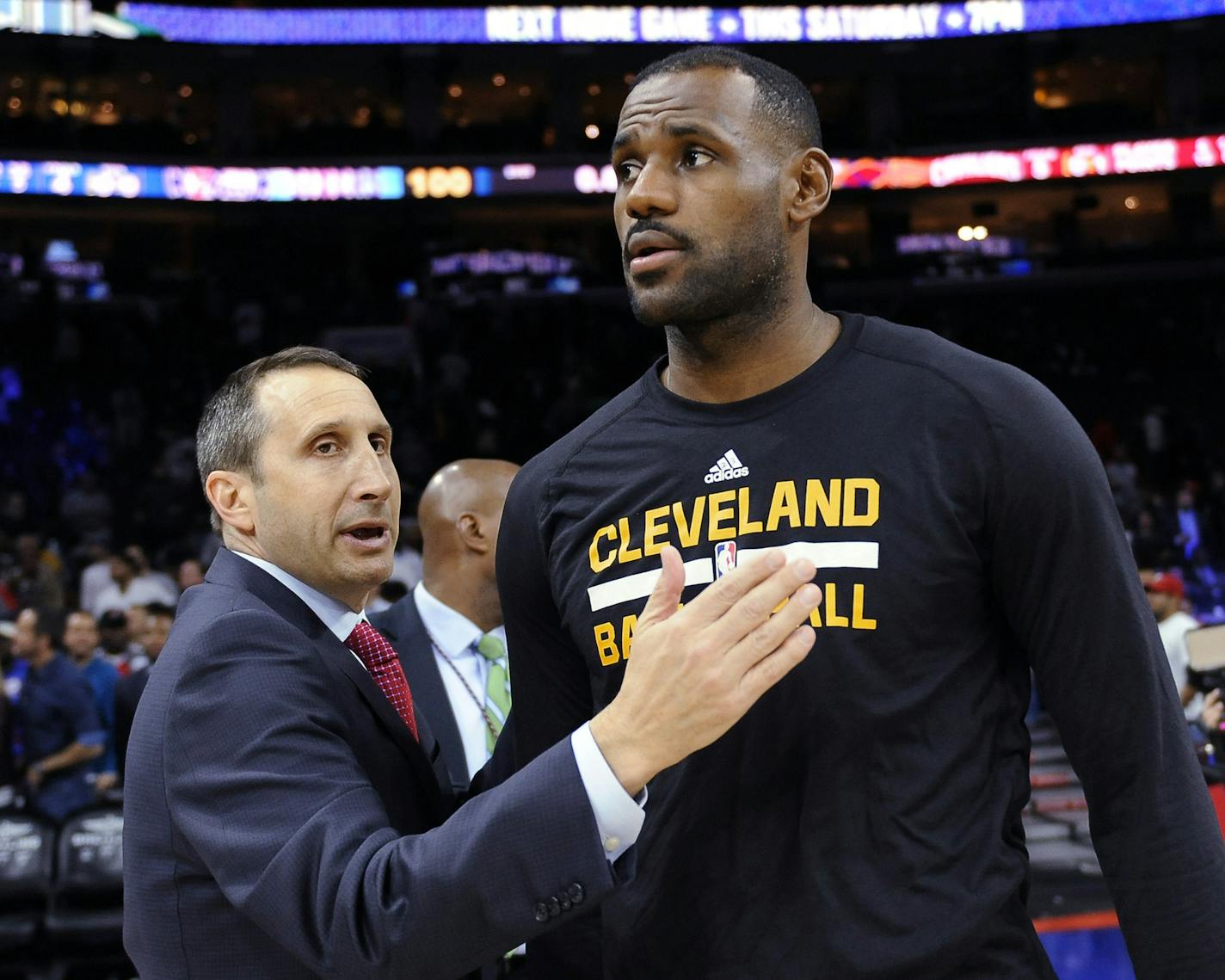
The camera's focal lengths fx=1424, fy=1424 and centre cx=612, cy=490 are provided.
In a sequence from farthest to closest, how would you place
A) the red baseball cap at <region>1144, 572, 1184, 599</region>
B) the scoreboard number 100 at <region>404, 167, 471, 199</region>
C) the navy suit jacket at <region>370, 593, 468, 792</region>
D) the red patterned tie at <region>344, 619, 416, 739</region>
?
1. the scoreboard number 100 at <region>404, 167, 471, 199</region>
2. the red baseball cap at <region>1144, 572, 1184, 599</region>
3. the navy suit jacket at <region>370, 593, 468, 792</region>
4. the red patterned tie at <region>344, 619, 416, 739</region>

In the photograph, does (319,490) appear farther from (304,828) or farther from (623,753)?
(623,753)

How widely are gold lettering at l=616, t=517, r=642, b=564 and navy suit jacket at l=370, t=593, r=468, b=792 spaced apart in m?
1.76

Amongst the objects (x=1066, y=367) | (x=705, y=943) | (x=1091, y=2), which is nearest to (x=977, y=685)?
(x=705, y=943)

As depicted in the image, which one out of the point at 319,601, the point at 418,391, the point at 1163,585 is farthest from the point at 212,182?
the point at 319,601

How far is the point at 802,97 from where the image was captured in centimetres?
199

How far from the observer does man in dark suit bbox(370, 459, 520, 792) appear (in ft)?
12.6

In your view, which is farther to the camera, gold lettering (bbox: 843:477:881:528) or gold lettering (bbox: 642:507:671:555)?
gold lettering (bbox: 642:507:671:555)

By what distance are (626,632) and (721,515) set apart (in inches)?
7.9

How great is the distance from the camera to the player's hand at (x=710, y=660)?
4.61ft

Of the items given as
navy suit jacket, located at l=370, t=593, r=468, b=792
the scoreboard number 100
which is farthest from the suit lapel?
the scoreboard number 100

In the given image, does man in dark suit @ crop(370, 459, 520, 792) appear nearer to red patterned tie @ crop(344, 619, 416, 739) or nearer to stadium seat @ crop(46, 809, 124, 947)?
red patterned tie @ crop(344, 619, 416, 739)

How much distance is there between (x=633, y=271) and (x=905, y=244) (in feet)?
72.2

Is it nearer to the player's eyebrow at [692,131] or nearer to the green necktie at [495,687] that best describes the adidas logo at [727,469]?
the player's eyebrow at [692,131]

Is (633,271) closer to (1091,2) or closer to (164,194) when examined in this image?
(164,194)
